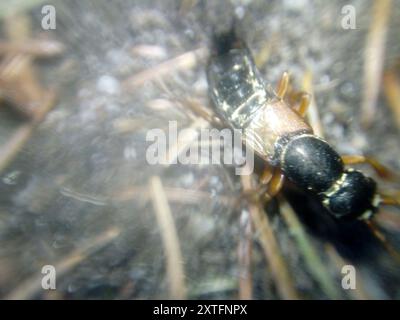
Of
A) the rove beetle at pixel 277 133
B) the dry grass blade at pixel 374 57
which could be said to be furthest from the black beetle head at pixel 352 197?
the dry grass blade at pixel 374 57

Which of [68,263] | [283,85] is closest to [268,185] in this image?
[283,85]

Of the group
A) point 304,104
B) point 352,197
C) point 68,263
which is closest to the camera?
point 68,263

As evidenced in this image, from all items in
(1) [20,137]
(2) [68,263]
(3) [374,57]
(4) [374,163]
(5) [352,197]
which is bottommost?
(2) [68,263]

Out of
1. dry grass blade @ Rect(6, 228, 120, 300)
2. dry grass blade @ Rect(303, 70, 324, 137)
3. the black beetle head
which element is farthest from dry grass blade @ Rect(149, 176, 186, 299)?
dry grass blade @ Rect(303, 70, 324, 137)

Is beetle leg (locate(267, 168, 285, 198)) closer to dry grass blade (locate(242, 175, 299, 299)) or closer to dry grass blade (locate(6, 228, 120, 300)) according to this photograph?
dry grass blade (locate(242, 175, 299, 299))

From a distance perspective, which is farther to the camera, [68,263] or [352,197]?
[352,197]

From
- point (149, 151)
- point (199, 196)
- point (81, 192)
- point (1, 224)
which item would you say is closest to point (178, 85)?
point (149, 151)

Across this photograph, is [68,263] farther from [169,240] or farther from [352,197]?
[352,197]
